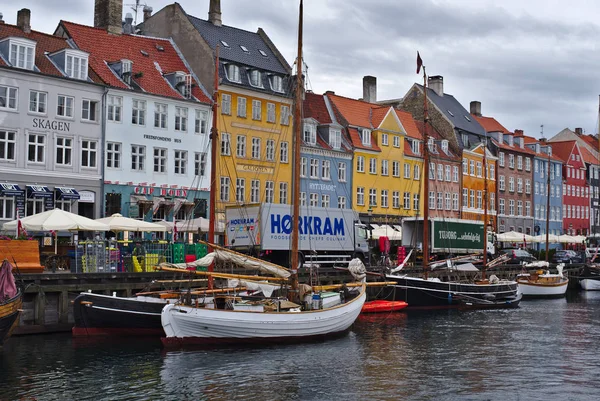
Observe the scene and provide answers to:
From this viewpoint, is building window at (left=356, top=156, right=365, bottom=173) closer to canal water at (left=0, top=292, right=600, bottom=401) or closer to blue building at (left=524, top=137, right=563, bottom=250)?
blue building at (left=524, top=137, right=563, bottom=250)

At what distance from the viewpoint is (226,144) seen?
182 feet

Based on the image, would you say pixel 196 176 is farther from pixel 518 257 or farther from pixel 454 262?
pixel 518 257

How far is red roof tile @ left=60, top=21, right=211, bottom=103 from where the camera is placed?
165 ft

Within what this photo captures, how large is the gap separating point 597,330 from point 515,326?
354cm

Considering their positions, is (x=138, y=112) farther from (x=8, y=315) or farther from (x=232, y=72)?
(x=8, y=315)

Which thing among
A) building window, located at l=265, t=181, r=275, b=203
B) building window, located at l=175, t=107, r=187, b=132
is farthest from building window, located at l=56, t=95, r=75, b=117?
building window, located at l=265, t=181, r=275, b=203

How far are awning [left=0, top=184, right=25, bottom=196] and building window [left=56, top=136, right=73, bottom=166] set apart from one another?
310 centimetres

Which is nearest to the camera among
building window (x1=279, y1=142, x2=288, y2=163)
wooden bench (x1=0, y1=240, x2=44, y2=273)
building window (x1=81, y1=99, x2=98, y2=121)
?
wooden bench (x1=0, y1=240, x2=44, y2=273)

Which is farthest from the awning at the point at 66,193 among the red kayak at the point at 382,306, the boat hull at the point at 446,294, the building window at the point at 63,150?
the boat hull at the point at 446,294

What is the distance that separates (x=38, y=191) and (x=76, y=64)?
816 centimetres

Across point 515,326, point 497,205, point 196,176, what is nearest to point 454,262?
point 515,326

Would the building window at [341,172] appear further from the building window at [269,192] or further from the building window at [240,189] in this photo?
the building window at [240,189]

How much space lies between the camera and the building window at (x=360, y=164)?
67812mm

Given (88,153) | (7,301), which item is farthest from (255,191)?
(7,301)
